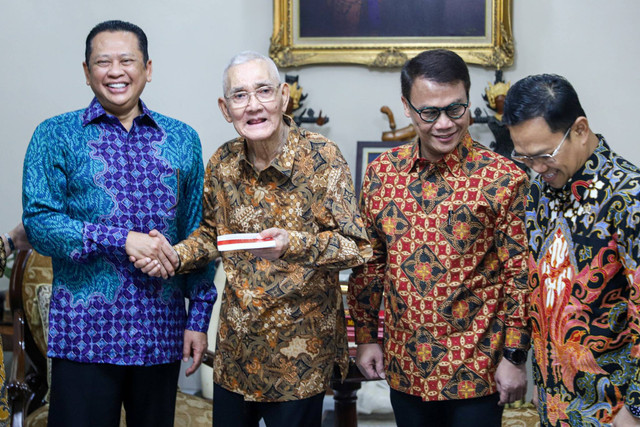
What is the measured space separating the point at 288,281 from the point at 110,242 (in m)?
0.48

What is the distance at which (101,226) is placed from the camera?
6.44ft

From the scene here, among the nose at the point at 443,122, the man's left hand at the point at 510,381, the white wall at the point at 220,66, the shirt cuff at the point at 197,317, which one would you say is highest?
the white wall at the point at 220,66

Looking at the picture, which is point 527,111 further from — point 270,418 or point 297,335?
point 270,418

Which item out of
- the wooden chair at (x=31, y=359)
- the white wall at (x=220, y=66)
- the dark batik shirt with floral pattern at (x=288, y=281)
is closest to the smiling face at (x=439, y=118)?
the dark batik shirt with floral pattern at (x=288, y=281)

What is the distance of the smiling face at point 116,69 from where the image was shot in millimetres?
2059

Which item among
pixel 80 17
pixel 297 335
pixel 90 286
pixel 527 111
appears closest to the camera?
pixel 527 111

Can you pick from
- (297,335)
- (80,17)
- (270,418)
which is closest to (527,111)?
(297,335)

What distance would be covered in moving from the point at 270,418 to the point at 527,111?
1005 millimetres

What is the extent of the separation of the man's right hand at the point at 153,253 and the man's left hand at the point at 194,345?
23 cm

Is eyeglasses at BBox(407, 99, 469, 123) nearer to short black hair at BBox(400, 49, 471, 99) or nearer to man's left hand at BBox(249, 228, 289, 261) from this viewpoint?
short black hair at BBox(400, 49, 471, 99)

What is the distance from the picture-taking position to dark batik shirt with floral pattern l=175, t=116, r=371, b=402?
74.2 inches

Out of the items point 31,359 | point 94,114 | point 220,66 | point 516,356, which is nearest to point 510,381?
point 516,356

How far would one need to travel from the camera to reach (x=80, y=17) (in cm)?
370

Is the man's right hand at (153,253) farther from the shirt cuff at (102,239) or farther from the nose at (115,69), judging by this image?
the nose at (115,69)
